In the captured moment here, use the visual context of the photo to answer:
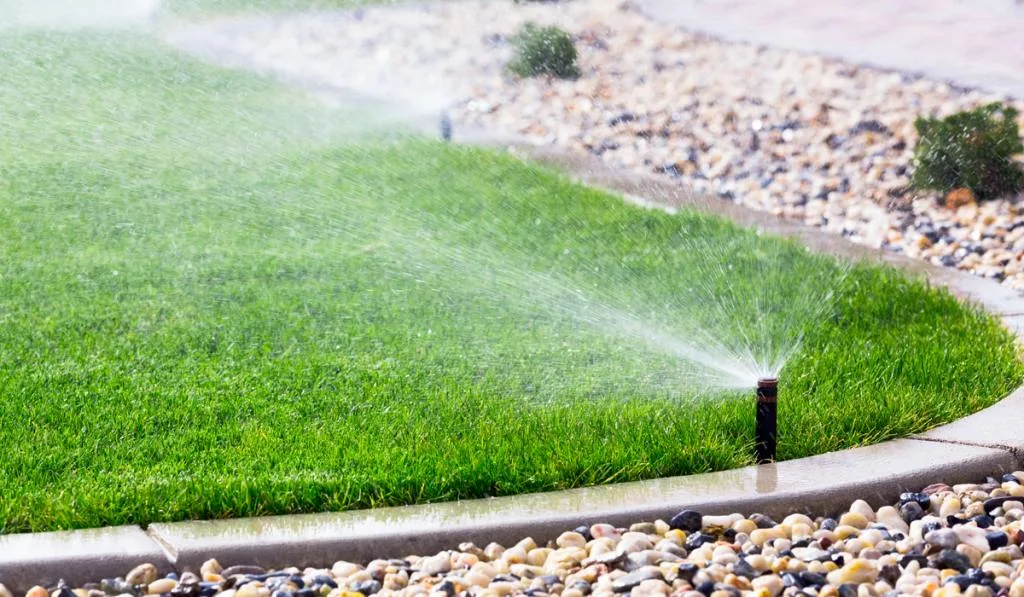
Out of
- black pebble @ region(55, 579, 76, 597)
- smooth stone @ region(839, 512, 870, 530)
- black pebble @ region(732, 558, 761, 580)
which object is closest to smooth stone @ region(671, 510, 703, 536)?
black pebble @ region(732, 558, 761, 580)

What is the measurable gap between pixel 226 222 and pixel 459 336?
7.39ft

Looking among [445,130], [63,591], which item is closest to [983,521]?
[63,591]

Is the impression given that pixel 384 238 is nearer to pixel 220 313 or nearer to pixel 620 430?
pixel 220 313

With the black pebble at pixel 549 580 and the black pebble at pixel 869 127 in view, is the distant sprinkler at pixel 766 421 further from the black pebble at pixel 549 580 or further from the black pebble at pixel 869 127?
the black pebble at pixel 869 127

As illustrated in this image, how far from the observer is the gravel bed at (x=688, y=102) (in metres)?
7.19

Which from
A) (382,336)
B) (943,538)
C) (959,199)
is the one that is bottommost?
(959,199)

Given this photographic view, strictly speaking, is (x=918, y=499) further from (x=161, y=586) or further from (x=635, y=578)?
(x=161, y=586)

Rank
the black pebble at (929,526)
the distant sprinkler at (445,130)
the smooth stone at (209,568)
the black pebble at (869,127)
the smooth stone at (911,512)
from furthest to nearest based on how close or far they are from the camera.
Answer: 1. the distant sprinkler at (445,130)
2. the black pebble at (869,127)
3. the smooth stone at (911,512)
4. the black pebble at (929,526)
5. the smooth stone at (209,568)

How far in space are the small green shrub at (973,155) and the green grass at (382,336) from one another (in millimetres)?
1471

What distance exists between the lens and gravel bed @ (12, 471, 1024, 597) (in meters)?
2.88

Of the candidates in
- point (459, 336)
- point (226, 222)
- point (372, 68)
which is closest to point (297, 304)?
point (459, 336)

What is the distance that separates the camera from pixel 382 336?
497 cm

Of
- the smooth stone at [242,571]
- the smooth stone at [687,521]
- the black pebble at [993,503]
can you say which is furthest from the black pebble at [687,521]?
the smooth stone at [242,571]

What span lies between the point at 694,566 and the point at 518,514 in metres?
0.47
